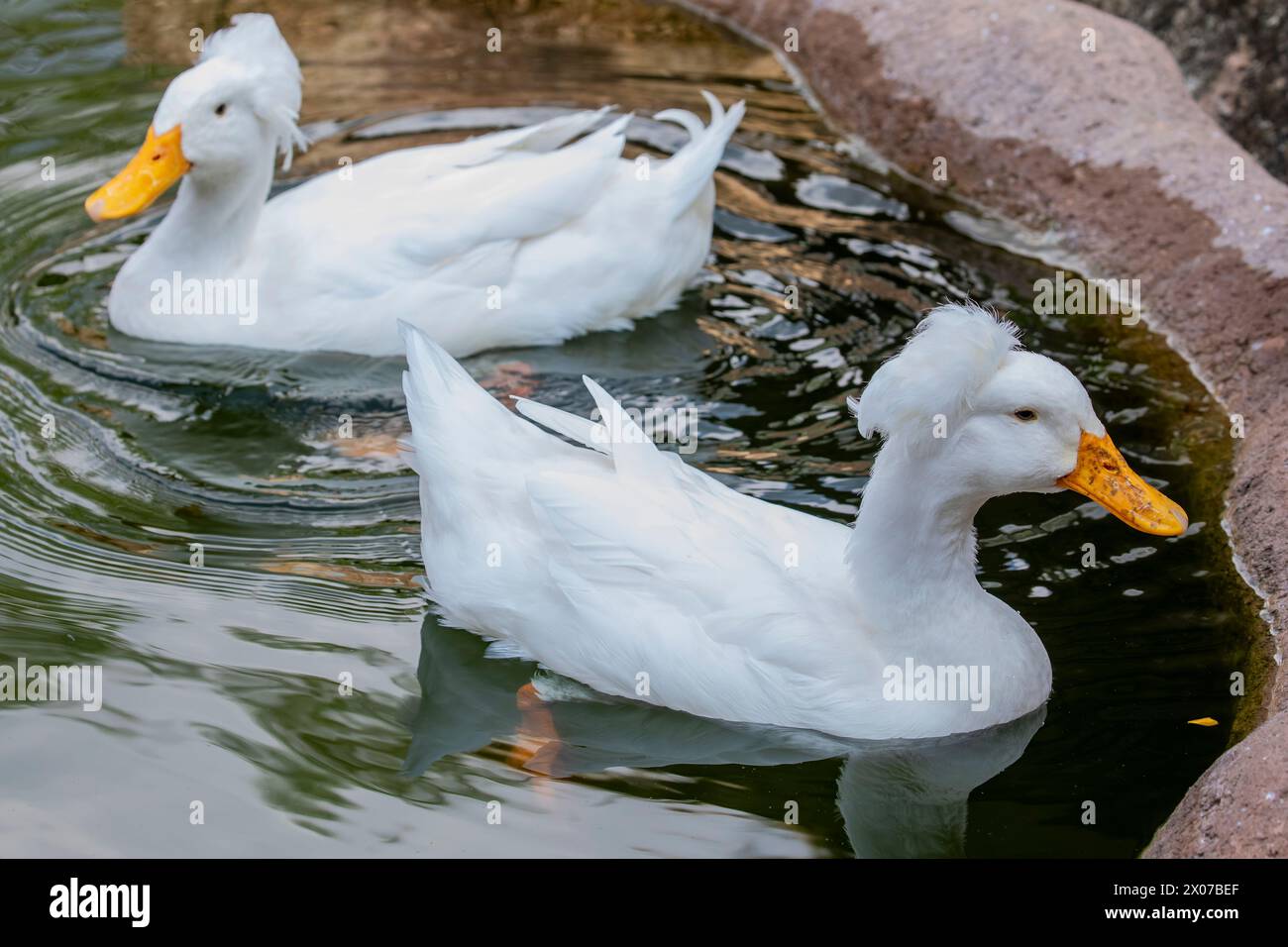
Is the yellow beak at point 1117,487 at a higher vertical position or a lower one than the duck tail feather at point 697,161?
lower

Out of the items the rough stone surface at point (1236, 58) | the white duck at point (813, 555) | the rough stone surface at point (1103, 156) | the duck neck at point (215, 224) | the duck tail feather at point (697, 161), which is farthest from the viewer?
the rough stone surface at point (1236, 58)

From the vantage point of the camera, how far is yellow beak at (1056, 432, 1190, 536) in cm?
380

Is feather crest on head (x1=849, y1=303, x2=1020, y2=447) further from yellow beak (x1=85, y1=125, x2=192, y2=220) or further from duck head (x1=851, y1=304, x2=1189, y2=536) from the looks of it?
yellow beak (x1=85, y1=125, x2=192, y2=220)

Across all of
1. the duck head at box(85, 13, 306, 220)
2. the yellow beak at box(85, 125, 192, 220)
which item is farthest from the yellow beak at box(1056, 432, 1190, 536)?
the yellow beak at box(85, 125, 192, 220)

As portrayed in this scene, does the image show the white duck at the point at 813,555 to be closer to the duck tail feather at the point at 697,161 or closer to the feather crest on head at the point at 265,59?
the duck tail feather at the point at 697,161

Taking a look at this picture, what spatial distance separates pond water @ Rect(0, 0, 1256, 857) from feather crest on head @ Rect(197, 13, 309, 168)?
874mm

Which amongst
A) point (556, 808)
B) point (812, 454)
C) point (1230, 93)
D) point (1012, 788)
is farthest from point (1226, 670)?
point (1230, 93)

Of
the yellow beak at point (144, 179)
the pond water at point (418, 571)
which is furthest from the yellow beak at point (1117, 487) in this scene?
the yellow beak at point (144, 179)

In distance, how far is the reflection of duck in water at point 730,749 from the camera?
3.79m

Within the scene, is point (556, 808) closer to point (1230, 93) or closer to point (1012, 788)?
point (1012, 788)

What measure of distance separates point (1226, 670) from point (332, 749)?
2272 millimetres

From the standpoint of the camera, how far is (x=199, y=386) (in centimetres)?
566

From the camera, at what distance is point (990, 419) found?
371 centimetres

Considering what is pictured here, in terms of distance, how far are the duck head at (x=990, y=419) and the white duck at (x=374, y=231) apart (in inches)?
90.2
